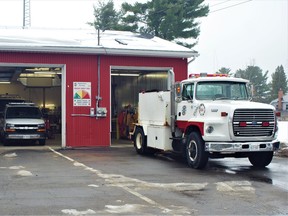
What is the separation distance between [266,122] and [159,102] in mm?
4000

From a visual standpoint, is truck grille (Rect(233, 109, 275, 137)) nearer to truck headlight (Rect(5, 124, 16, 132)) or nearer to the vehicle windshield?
truck headlight (Rect(5, 124, 16, 132))

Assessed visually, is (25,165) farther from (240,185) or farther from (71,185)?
(240,185)

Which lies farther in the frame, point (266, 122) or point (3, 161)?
point (3, 161)

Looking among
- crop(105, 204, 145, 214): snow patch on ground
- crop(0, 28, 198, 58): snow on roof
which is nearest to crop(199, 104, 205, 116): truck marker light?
crop(105, 204, 145, 214): snow patch on ground

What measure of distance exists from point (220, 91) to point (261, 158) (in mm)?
2304

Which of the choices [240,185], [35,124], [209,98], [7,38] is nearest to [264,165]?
[209,98]

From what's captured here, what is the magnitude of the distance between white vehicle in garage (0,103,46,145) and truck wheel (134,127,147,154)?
4.96 metres

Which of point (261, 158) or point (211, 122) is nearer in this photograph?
point (211, 122)

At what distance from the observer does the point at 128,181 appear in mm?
10625

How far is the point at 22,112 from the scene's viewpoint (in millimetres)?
21234

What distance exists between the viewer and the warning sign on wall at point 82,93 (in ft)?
63.8

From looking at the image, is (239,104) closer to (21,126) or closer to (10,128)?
(21,126)

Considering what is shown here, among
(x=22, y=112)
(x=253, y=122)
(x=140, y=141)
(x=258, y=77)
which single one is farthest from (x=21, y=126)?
(x=258, y=77)

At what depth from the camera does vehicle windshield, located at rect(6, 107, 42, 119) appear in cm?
2092
